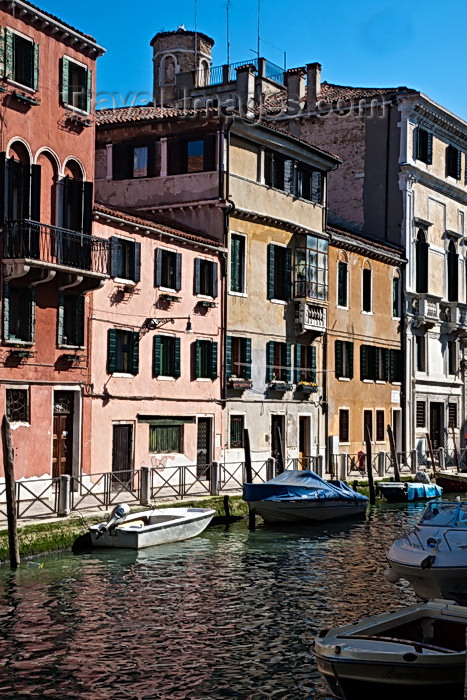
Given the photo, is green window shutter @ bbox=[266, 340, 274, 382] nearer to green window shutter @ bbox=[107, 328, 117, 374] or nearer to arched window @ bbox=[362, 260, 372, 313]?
arched window @ bbox=[362, 260, 372, 313]

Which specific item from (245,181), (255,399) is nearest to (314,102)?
(245,181)

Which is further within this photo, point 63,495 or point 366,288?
point 366,288

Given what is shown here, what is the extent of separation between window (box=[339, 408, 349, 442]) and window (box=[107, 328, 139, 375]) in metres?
12.7

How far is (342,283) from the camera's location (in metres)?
39.9

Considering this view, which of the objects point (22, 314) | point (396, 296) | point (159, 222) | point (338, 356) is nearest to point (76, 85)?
point (159, 222)

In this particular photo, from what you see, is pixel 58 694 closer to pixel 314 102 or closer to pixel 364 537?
pixel 364 537

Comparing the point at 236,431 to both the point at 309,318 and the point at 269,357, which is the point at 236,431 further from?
the point at 309,318

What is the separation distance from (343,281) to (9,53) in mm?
18486

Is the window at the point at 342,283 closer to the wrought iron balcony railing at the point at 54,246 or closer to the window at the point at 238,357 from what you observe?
the window at the point at 238,357

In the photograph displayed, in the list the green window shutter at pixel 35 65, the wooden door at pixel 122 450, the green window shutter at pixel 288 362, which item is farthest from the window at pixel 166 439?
the green window shutter at pixel 35 65

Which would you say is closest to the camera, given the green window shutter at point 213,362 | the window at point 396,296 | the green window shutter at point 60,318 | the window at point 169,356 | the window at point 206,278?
the green window shutter at point 60,318

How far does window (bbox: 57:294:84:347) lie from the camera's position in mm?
26875

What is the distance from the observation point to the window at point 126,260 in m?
28.6

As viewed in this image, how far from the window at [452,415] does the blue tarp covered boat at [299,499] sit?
19498 millimetres
